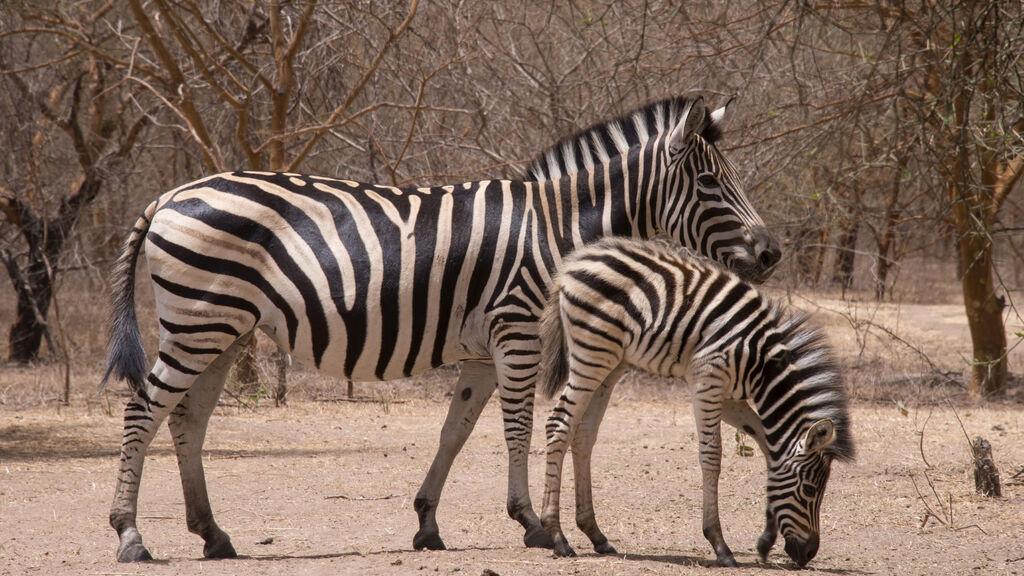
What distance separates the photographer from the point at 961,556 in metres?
5.57

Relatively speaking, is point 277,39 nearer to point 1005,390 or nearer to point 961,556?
point 961,556

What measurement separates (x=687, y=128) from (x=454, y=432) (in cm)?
214

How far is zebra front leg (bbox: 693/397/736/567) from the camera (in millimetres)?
5211

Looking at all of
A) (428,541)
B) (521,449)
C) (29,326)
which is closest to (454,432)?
(521,449)

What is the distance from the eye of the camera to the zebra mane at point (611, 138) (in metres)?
5.89

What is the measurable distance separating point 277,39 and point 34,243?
481 cm

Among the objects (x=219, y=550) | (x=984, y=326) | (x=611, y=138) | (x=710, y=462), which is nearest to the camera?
(x=710, y=462)

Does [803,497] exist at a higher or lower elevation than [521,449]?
lower

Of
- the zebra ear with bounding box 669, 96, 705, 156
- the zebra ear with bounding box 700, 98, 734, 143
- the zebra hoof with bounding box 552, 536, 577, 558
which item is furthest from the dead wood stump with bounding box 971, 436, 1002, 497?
the zebra hoof with bounding box 552, 536, 577, 558

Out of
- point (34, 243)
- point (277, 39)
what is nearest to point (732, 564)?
point (277, 39)

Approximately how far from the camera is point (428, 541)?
5652 mm

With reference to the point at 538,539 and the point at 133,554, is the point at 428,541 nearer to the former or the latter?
the point at 538,539

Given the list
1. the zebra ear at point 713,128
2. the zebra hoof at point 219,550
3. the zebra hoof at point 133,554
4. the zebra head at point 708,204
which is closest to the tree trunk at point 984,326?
the zebra ear at point 713,128

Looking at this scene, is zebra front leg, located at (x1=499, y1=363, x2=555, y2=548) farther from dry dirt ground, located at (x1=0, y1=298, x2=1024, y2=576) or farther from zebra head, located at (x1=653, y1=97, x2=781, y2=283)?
zebra head, located at (x1=653, y1=97, x2=781, y2=283)
